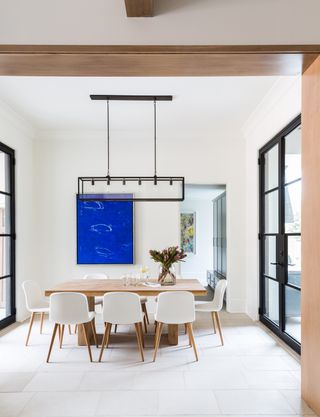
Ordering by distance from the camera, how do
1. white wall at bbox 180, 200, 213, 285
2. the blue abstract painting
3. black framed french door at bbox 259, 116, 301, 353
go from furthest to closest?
white wall at bbox 180, 200, 213, 285 → the blue abstract painting → black framed french door at bbox 259, 116, 301, 353

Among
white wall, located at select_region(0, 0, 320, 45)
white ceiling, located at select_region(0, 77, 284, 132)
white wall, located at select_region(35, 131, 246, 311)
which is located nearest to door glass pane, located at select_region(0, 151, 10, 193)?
white ceiling, located at select_region(0, 77, 284, 132)

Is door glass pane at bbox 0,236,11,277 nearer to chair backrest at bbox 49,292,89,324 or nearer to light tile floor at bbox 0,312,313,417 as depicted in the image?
light tile floor at bbox 0,312,313,417

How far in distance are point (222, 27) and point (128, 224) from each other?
154 inches

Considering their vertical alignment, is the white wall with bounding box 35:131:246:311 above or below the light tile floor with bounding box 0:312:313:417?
above

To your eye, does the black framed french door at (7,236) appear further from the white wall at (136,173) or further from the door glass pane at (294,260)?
the door glass pane at (294,260)

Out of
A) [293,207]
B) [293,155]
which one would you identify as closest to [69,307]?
[293,207]

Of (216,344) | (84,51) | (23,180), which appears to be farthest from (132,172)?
(84,51)

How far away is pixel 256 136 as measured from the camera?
5211 mm

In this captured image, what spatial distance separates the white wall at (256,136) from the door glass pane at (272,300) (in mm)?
227

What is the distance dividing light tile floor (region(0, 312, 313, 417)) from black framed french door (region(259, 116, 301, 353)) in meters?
0.39

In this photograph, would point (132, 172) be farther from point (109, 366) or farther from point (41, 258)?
point (109, 366)

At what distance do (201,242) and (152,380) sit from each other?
702 centimetres

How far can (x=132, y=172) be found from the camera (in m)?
5.80

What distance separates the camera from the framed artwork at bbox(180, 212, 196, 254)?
32.8 feet
